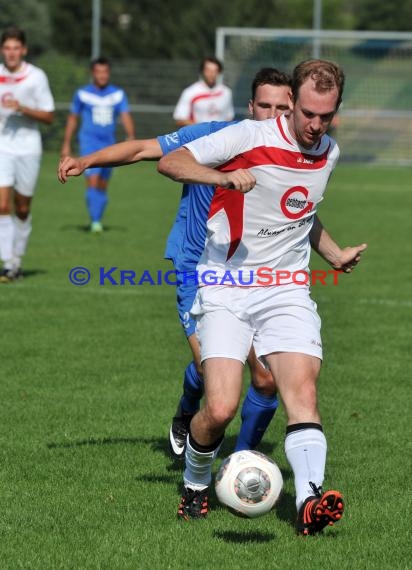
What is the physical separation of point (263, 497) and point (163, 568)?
1.74 feet

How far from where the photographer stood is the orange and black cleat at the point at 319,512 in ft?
15.8

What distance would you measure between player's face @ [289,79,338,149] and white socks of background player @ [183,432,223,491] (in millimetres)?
1439

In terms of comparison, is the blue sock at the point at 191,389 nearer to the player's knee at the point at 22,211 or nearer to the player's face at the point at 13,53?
the player's knee at the point at 22,211

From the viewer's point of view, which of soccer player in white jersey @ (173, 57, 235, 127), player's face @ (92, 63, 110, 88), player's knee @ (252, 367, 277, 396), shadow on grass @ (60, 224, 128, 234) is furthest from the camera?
soccer player in white jersey @ (173, 57, 235, 127)

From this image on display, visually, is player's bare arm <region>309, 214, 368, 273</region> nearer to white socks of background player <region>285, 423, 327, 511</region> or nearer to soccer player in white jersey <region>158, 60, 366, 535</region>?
soccer player in white jersey <region>158, 60, 366, 535</region>

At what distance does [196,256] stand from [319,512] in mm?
1916

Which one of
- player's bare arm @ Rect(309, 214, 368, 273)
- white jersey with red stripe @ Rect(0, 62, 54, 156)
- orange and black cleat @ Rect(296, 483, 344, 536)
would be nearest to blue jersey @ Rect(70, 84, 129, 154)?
white jersey with red stripe @ Rect(0, 62, 54, 156)

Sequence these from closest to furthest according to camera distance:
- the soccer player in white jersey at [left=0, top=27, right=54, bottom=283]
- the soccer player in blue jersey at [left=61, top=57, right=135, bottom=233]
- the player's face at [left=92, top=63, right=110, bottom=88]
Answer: the soccer player in white jersey at [left=0, top=27, right=54, bottom=283]
the player's face at [left=92, top=63, right=110, bottom=88]
the soccer player in blue jersey at [left=61, top=57, right=135, bottom=233]

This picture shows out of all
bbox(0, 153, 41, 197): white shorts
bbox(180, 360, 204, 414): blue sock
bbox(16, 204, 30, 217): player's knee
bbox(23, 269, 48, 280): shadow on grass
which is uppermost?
bbox(180, 360, 204, 414): blue sock

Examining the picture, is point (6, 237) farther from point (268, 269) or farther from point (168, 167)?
point (168, 167)

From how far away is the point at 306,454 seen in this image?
5145mm

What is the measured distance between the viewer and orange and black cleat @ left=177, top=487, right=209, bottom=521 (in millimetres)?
5520

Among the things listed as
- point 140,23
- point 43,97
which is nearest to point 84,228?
point 43,97

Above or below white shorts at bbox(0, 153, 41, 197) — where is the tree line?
below
